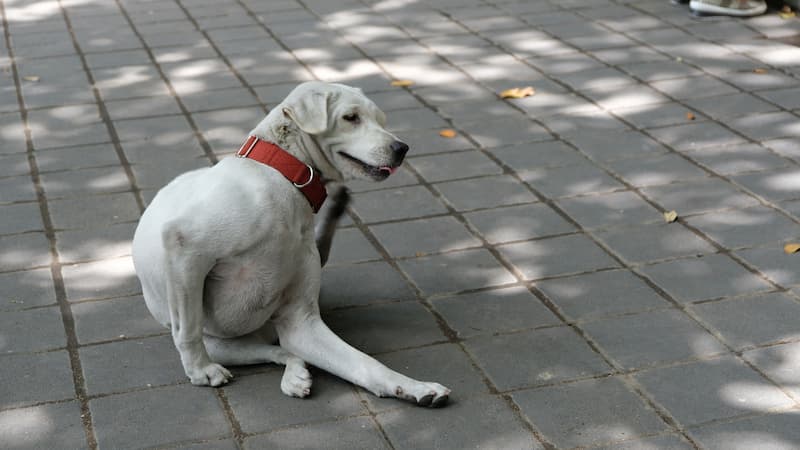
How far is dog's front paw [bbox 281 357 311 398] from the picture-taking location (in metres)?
3.84

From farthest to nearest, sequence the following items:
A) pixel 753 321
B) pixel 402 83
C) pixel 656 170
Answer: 1. pixel 402 83
2. pixel 656 170
3. pixel 753 321

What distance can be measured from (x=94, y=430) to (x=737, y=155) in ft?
12.7

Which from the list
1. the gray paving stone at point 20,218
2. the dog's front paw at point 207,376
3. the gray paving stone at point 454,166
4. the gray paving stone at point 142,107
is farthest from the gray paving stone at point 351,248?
the gray paving stone at point 142,107

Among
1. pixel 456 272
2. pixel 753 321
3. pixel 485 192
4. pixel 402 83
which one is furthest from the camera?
pixel 402 83

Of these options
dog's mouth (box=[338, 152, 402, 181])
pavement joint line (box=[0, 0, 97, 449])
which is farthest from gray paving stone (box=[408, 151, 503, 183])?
pavement joint line (box=[0, 0, 97, 449])

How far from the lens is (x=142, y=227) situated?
3.92 m

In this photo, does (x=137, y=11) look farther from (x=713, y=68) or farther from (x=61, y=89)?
(x=713, y=68)

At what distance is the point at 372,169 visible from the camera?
3895 mm

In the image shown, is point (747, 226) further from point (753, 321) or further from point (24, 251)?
point (24, 251)

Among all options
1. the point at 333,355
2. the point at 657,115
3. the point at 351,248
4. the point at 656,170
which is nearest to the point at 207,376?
the point at 333,355

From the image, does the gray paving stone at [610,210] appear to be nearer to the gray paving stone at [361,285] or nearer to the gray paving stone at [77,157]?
the gray paving stone at [361,285]

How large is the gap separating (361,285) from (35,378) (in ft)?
4.67

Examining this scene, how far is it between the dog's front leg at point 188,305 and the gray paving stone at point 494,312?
1.00 metres

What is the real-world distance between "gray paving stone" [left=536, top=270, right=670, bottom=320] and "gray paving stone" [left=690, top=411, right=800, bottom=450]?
0.85 metres
